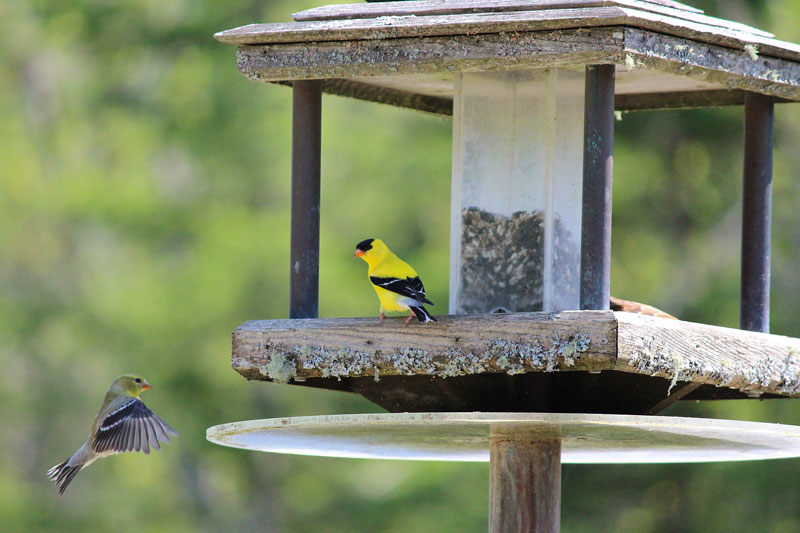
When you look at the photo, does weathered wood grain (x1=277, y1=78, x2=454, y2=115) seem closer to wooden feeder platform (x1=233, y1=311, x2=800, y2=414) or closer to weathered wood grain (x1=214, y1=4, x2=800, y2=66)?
weathered wood grain (x1=214, y1=4, x2=800, y2=66)

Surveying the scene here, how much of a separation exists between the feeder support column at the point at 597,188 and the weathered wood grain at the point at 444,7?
0.22m

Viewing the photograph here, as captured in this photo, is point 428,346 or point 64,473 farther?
point 64,473

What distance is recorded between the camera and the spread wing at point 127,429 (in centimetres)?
550

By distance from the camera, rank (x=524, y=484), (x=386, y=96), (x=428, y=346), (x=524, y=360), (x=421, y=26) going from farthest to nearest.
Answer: (x=386, y=96)
(x=524, y=484)
(x=421, y=26)
(x=428, y=346)
(x=524, y=360)

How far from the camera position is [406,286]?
411 cm

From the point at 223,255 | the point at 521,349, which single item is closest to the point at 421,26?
the point at 521,349

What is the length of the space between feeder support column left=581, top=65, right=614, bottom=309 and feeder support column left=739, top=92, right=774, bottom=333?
0.96 metres

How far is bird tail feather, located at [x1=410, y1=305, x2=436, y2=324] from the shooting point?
12.7ft

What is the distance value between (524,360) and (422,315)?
367 mm

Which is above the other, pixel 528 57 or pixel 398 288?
pixel 528 57

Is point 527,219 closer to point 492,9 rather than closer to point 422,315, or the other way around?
point 422,315

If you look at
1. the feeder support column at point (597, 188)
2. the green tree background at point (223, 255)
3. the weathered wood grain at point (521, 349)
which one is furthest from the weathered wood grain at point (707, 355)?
the green tree background at point (223, 255)

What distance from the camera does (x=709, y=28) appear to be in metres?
4.05

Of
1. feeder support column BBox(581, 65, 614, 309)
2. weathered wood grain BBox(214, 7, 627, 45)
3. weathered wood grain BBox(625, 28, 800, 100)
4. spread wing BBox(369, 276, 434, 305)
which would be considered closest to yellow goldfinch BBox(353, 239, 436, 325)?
spread wing BBox(369, 276, 434, 305)
